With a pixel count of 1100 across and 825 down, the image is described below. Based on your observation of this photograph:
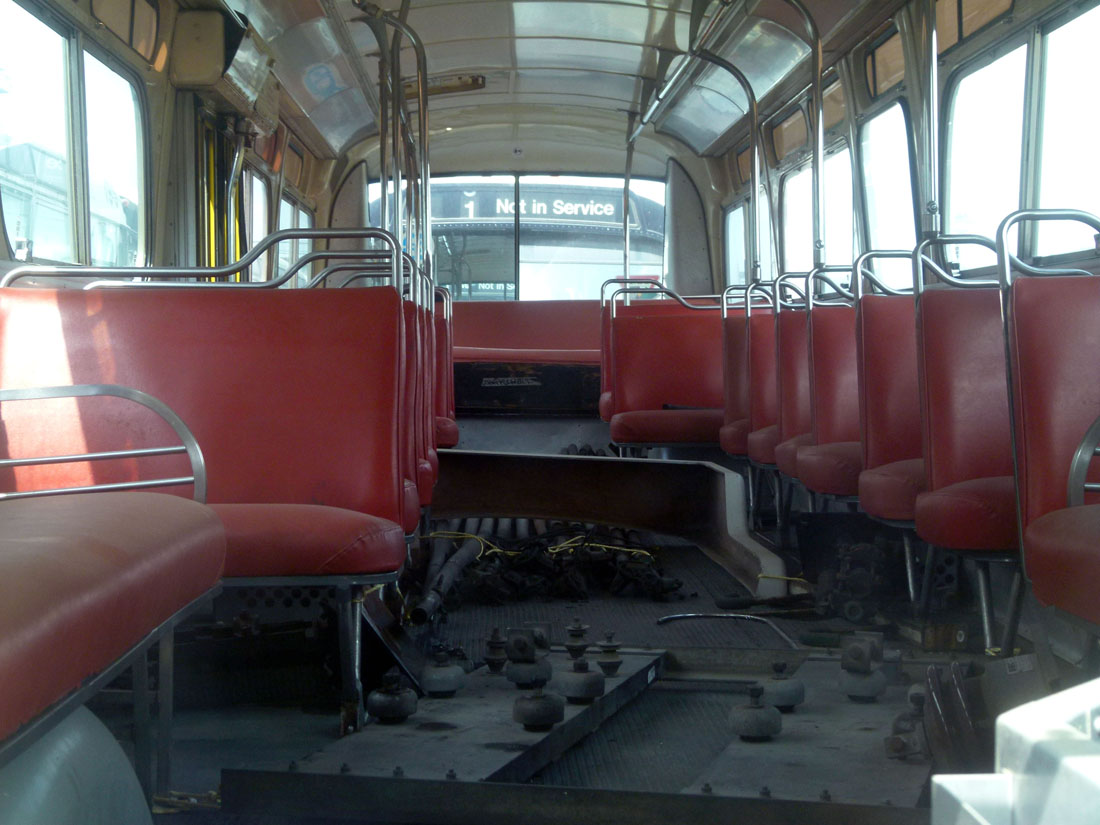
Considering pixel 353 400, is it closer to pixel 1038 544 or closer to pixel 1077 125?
pixel 1038 544

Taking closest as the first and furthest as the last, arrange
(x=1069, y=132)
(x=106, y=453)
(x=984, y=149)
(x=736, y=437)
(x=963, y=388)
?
(x=106, y=453)
(x=963, y=388)
(x=1069, y=132)
(x=984, y=149)
(x=736, y=437)

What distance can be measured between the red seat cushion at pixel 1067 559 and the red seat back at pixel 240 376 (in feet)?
4.32

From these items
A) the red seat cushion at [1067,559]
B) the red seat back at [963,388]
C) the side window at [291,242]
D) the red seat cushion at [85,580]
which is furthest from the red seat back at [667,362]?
the red seat cushion at [85,580]

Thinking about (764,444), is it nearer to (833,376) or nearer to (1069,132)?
(833,376)

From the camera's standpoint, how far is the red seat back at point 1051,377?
2012 mm

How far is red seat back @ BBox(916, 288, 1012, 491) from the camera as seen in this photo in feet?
8.86

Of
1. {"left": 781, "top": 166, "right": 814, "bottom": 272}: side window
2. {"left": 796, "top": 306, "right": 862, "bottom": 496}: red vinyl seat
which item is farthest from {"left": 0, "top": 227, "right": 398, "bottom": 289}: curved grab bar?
{"left": 781, "top": 166, "right": 814, "bottom": 272}: side window

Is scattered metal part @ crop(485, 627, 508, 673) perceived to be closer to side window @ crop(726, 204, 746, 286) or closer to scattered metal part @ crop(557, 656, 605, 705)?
scattered metal part @ crop(557, 656, 605, 705)

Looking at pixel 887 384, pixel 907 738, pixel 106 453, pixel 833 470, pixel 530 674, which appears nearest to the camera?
pixel 106 453

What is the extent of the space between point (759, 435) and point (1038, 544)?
122 inches

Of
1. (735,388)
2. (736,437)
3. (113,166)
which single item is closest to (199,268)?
(113,166)

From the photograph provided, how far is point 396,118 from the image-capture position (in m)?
4.89

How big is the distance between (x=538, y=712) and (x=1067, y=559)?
3.15 feet

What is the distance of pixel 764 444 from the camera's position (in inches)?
187
